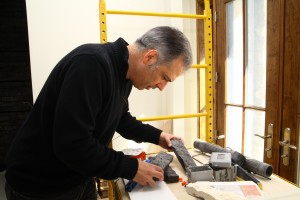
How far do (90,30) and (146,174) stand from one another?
63.7 inches

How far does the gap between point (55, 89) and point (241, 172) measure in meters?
0.77

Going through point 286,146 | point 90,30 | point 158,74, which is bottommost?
point 286,146

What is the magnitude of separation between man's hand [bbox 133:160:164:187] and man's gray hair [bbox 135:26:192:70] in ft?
1.23

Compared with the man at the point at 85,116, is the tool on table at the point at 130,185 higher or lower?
lower

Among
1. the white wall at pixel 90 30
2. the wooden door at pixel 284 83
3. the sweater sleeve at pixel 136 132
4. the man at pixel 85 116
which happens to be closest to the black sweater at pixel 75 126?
the man at pixel 85 116

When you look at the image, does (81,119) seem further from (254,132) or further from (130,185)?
(254,132)

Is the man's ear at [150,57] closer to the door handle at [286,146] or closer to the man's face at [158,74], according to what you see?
the man's face at [158,74]

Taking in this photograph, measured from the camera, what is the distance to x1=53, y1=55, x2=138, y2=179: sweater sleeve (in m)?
0.67

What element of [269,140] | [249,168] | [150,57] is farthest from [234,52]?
[150,57]

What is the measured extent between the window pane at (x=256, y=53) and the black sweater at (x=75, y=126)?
3.45ft

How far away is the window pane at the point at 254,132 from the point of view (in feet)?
5.21

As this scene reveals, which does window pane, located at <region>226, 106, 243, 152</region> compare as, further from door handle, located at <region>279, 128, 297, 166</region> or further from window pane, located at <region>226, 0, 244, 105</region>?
door handle, located at <region>279, 128, 297, 166</region>

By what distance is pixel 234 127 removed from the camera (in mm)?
1869

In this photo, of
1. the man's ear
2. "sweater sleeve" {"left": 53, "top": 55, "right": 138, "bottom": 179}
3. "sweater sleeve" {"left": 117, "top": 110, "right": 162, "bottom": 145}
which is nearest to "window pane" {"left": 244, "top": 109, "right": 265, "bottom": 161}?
"sweater sleeve" {"left": 117, "top": 110, "right": 162, "bottom": 145}
